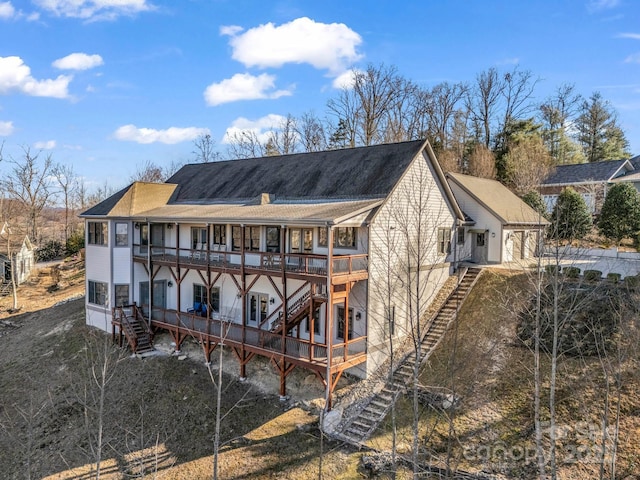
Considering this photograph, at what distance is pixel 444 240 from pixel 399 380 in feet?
29.1

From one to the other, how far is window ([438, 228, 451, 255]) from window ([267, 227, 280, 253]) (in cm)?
869

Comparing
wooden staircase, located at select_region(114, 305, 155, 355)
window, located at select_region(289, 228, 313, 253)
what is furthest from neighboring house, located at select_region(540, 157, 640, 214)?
wooden staircase, located at select_region(114, 305, 155, 355)

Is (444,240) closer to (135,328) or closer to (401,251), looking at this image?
(401,251)

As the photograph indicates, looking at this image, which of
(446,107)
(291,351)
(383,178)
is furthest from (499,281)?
(446,107)

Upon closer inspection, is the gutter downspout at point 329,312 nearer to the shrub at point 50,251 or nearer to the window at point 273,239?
the window at point 273,239

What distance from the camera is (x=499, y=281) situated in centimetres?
2177

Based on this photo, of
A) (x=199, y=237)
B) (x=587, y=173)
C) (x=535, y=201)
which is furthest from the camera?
(x=587, y=173)

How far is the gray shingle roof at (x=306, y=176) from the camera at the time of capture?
19.6 metres

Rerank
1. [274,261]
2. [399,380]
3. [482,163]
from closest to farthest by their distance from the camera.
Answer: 1. [399,380]
2. [274,261]
3. [482,163]

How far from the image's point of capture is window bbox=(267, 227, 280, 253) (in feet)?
66.3

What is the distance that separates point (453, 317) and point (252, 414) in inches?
406

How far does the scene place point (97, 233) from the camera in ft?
79.0

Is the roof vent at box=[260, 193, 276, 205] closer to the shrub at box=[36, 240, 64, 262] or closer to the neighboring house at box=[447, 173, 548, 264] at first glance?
the neighboring house at box=[447, 173, 548, 264]

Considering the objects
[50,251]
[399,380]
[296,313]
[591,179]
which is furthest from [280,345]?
[50,251]
